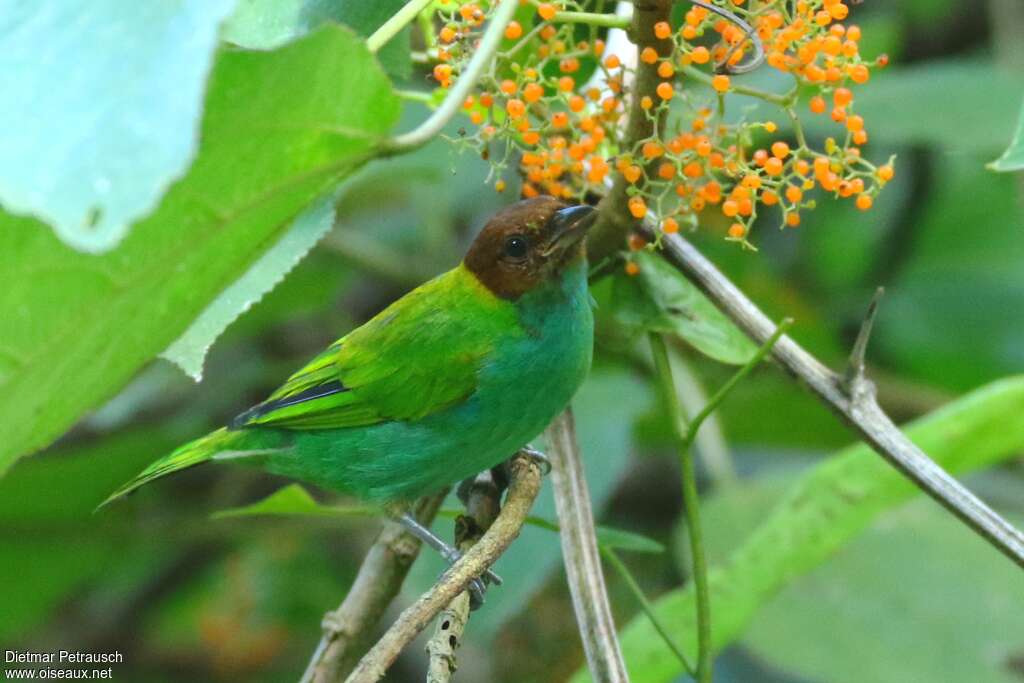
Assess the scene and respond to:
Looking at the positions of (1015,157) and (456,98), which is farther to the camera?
(1015,157)

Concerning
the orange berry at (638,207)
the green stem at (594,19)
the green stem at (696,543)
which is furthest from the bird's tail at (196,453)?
the green stem at (594,19)

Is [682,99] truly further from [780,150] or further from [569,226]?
[569,226]

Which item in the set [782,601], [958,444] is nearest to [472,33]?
[958,444]

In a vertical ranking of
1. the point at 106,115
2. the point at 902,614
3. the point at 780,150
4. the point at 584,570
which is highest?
the point at 106,115

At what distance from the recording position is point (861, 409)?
173 centimetres

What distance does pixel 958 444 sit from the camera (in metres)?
2.46

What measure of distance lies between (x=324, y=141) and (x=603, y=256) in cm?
88

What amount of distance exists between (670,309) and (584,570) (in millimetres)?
458

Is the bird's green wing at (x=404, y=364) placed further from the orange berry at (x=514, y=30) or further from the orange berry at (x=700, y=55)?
the orange berry at (x=700, y=55)

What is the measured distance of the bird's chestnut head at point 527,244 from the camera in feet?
7.02

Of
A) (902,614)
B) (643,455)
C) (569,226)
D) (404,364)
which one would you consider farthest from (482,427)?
(643,455)

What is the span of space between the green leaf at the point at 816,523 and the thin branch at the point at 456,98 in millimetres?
1396

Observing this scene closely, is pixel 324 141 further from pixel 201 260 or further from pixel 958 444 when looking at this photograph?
pixel 958 444

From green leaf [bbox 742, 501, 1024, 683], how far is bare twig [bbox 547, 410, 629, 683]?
1119mm
